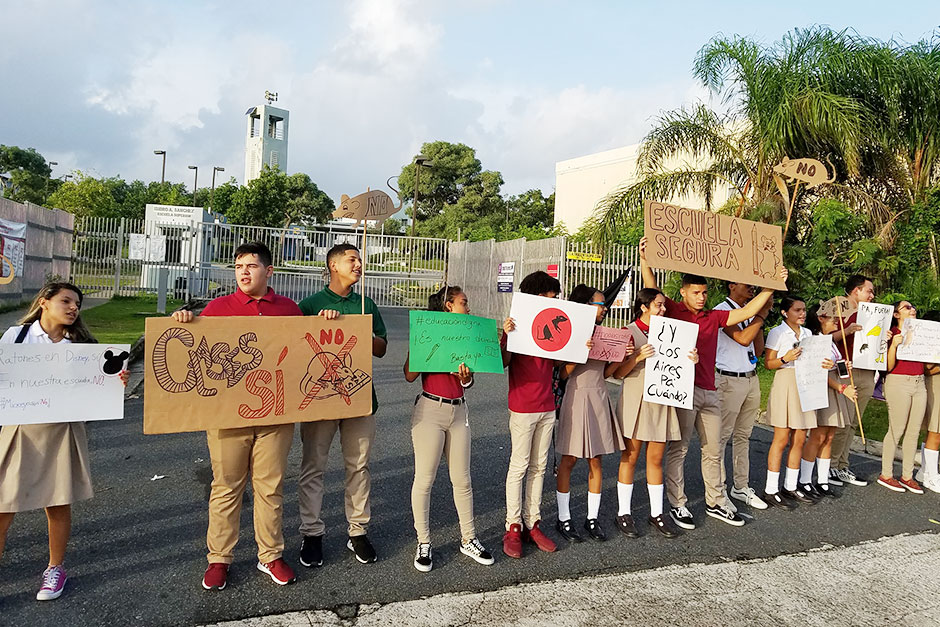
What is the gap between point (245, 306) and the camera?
13.5ft

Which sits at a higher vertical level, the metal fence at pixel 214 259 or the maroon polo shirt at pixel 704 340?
the metal fence at pixel 214 259

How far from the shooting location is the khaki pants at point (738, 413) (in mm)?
5707

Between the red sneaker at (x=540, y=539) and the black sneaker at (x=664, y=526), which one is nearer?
the red sneaker at (x=540, y=539)

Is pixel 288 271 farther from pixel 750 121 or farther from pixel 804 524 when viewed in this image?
pixel 804 524

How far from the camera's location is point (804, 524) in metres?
5.49

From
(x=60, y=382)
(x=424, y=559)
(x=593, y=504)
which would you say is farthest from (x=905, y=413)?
(x=60, y=382)

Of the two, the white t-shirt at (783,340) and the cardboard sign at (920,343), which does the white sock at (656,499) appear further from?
the cardboard sign at (920,343)

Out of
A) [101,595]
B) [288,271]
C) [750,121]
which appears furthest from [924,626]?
[288,271]

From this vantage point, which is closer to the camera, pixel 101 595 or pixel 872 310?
pixel 101 595

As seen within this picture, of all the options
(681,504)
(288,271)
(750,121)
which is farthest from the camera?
(288,271)

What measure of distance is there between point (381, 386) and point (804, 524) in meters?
6.42

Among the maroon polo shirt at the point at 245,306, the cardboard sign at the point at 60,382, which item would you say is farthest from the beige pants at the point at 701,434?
the cardboard sign at the point at 60,382

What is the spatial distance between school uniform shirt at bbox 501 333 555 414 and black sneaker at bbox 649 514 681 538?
1252 mm

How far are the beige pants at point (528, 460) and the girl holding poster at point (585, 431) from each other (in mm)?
203
